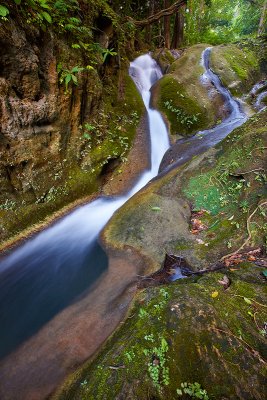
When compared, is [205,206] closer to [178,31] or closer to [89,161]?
[89,161]

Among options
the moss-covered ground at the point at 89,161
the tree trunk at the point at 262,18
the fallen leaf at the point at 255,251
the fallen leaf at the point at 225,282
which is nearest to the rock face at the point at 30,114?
the moss-covered ground at the point at 89,161

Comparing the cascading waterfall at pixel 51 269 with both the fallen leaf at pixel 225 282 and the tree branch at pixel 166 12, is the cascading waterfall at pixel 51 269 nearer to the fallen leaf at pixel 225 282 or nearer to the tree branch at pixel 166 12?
the fallen leaf at pixel 225 282

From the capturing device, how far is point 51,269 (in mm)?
5195

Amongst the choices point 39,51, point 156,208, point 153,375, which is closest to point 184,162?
point 156,208

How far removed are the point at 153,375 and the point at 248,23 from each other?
1209 inches

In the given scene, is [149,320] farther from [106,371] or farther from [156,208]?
[156,208]

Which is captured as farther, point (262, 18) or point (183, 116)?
point (262, 18)

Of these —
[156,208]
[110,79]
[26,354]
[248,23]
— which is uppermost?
[248,23]

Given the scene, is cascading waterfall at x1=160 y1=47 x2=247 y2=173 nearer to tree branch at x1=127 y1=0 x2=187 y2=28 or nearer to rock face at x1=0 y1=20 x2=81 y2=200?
tree branch at x1=127 y1=0 x2=187 y2=28

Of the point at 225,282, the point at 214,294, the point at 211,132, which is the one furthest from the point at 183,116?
the point at 214,294

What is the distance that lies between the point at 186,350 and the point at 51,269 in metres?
3.32

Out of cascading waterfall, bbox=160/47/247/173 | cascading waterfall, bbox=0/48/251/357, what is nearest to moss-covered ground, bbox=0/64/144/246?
cascading waterfall, bbox=0/48/251/357

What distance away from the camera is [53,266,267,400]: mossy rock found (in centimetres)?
248

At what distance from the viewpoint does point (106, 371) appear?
280 centimetres
